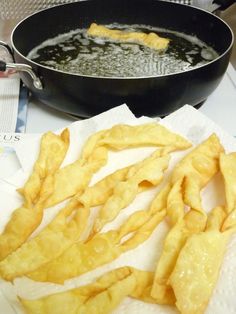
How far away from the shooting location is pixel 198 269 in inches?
18.2

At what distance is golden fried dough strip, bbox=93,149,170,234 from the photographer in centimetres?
56

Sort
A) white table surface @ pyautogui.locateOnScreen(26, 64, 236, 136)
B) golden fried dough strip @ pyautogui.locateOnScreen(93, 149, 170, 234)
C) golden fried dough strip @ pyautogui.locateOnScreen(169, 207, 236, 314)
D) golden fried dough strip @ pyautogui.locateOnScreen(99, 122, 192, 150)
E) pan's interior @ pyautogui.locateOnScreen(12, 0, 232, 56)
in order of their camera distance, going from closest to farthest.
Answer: golden fried dough strip @ pyautogui.locateOnScreen(169, 207, 236, 314) → golden fried dough strip @ pyautogui.locateOnScreen(93, 149, 170, 234) → golden fried dough strip @ pyautogui.locateOnScreen(99, 122, 192, 150) → white table surface @ pyautogui.locateOnScreen(26, 64, 236, 136) → pan's interior @ pyautogui.locateOnScreen(12, 0, 232, 56)

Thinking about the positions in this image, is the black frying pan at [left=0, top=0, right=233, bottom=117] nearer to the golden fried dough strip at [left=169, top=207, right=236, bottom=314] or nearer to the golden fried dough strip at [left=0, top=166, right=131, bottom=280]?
the golden fried dough strip at [left=0, top=166, right=131, bottom=280]

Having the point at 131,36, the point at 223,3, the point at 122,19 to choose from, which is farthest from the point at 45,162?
the point at 223,3

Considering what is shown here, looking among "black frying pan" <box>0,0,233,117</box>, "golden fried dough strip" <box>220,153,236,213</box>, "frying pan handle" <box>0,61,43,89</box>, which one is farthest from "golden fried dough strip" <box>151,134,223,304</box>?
"frying pan handle" <box>0,61,43,89</box>

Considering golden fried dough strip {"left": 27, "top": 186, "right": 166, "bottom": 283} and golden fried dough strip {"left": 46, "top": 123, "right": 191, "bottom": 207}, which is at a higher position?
golden fried dough strip {"left": 46, "top": 123, "right": 191, "bottom": 207}

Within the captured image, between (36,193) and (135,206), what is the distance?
15 cm

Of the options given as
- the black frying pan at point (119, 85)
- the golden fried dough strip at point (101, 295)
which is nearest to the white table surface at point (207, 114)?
the black frying pan at point (119, 85)

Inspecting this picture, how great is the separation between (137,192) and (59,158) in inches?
5.6

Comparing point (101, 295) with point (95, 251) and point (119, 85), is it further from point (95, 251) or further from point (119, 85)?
point (119, 85)

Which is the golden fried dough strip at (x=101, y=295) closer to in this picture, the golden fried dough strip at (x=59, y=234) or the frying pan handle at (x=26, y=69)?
the golden fried dough strip at (x=59, y=234)

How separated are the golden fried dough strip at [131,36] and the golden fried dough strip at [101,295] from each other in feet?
2.01

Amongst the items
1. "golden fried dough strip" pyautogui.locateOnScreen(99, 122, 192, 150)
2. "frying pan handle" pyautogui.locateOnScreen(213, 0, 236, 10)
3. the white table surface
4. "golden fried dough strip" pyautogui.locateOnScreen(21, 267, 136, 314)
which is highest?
"frying pan handle" pyautogui.locateOnScreen(213, 0, 236, 10)

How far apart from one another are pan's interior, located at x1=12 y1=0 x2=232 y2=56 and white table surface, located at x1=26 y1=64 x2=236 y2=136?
0.12 meters
